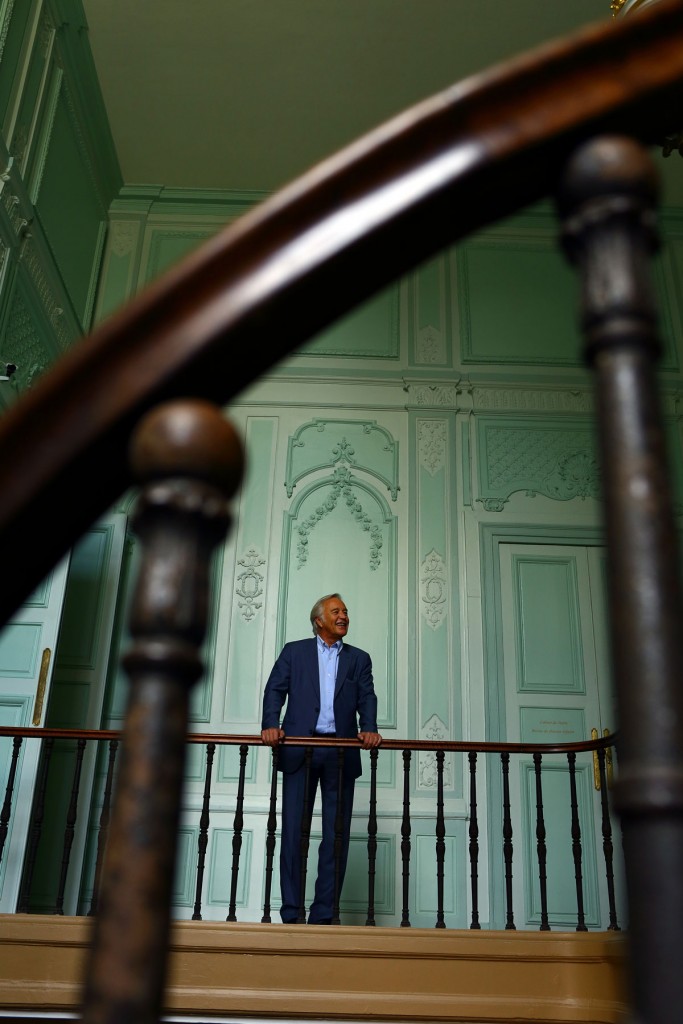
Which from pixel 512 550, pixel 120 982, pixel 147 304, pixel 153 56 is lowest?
pixel 120 982

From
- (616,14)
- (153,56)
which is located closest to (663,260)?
(616,14)

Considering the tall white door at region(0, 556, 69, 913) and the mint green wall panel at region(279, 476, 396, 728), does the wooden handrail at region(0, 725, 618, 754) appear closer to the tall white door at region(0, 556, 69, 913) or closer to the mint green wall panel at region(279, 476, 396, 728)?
the tall white door at region(0, 556, 69, 913)

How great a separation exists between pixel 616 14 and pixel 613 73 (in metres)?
4.10

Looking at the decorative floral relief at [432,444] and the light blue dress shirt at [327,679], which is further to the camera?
the decorative floral relief at [432,444]

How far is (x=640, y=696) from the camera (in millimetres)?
544

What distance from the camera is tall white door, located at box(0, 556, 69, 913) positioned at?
4934 mm

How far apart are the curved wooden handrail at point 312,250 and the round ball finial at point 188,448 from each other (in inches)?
2.2

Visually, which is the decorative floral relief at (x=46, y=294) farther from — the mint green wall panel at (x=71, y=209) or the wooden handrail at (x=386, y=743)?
the wooden handrail at (x=386, y=743)

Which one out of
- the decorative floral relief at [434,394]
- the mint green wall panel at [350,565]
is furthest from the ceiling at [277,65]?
the mint green wall panel at [350,565]

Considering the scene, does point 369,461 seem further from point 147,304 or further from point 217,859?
point 147,304

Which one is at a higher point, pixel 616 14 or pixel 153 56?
pixel 153 56

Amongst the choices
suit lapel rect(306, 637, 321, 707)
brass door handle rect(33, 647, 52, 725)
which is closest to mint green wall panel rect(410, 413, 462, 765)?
suit lapel rect(306, 637, 321, 707)

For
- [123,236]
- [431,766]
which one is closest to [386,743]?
[431,766]

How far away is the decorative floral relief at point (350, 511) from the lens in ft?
21.1
